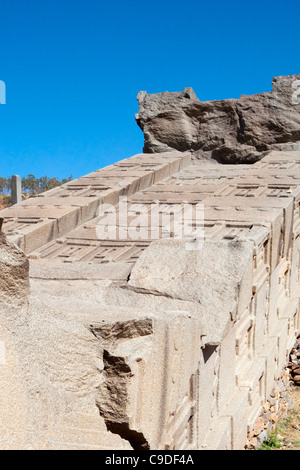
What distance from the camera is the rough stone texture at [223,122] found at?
7.85 meters

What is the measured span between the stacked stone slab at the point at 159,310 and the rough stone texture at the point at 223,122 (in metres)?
0.50

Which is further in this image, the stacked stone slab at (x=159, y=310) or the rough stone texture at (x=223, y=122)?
the rough stone texture at (x=223, y=122)

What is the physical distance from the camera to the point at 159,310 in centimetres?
328

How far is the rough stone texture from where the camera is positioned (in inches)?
309

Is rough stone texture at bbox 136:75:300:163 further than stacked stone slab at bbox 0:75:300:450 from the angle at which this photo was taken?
Yes

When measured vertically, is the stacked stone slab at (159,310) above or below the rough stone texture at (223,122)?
below

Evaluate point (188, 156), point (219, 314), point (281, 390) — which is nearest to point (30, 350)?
point (219, 314)

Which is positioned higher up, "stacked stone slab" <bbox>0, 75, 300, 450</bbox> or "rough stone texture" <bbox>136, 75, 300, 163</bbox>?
"rough stone texture" <bbox>136, 75, 300, 163</bbox>

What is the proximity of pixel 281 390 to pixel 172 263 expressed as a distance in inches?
85.0

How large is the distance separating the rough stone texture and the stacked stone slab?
1.63 ft

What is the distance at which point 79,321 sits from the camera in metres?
2.37

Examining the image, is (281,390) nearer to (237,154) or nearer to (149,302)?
(149,302)

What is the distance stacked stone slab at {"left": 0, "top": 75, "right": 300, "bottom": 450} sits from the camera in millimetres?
2164

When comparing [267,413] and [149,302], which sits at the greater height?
[149,302]
